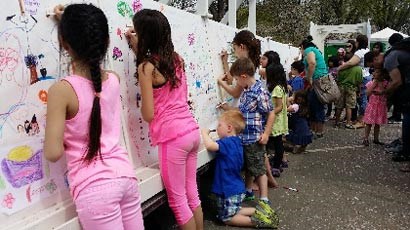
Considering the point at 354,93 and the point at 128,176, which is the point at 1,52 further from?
the point at 354,93

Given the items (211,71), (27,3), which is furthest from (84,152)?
(211,71)

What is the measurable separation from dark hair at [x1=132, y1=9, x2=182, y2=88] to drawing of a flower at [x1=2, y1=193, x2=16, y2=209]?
116 cm

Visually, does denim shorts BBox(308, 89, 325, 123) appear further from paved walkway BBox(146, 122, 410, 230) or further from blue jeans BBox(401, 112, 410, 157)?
blue jeans BBox(401, 112, 410, 157)

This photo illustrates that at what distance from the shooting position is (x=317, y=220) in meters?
4.28

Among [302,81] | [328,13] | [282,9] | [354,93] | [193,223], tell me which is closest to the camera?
[193,223]

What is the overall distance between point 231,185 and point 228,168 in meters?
0.16

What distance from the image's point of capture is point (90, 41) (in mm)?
2082

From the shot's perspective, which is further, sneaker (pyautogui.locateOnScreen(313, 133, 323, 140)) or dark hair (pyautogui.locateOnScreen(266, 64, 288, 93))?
sneaker (pyautogui.locateOnScreen(313, 133, 323, 140))

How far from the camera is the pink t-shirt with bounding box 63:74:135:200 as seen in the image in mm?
2086

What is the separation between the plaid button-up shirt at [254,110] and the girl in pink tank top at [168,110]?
1.24 metres

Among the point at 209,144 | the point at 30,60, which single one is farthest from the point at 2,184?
the point at 209,144

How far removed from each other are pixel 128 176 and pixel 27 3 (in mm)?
1043

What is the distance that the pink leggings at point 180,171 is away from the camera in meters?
3.04

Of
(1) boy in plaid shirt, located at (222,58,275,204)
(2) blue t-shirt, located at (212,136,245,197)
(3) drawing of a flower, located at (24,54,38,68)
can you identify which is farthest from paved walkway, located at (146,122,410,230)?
(3) drawing of a flower, located at (24,54,38,68)
